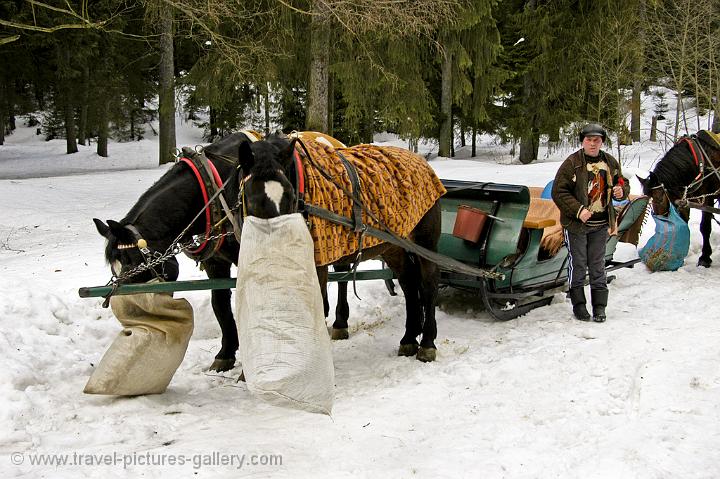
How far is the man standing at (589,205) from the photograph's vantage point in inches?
198

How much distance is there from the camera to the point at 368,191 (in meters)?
4.20

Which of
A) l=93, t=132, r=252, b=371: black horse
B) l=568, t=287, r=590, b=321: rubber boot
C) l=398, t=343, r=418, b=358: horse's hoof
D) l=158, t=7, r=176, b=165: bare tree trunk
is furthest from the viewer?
l=158, t=7, r=176, b=165: bare tree trunk

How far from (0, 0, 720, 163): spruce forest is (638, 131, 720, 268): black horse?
4.10m

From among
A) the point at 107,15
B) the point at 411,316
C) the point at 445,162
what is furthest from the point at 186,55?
the point at 411,316

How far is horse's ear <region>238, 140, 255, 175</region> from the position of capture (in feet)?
10.3

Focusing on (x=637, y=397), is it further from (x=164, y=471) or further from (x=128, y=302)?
(x=128, y=302)

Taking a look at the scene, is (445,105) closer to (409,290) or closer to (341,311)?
(341,311)

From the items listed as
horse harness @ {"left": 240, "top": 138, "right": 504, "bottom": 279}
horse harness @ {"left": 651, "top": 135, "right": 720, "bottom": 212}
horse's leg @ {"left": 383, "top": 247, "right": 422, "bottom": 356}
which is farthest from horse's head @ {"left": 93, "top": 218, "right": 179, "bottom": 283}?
horse harness @ {"left": 651, "top": 135, "right": 720, "bottom": 212}

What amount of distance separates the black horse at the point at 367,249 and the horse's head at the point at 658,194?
3.62 m

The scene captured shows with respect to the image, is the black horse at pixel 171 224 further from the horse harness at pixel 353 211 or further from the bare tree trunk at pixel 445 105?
the bare tree trunk at pixel 445 105

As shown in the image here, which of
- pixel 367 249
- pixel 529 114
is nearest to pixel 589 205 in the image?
pixel 367 249

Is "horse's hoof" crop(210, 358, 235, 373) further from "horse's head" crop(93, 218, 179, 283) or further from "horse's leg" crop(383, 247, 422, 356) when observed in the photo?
"horse's leg" crop(383, 247, 422, 356)

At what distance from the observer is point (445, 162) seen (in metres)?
19.5

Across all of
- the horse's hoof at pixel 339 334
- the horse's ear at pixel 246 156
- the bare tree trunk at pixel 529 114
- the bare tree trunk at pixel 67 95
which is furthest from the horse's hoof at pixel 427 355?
the bare tree trunk at pixel 67 95
